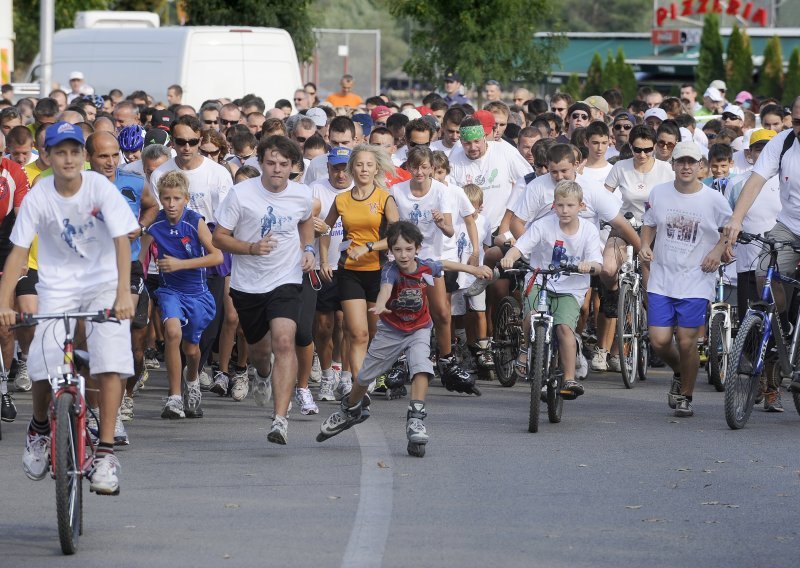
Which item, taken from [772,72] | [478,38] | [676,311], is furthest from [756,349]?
[772,72]

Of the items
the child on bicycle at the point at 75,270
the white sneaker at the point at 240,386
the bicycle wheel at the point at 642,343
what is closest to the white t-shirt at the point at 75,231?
the child on bicycle at the point at 75,270

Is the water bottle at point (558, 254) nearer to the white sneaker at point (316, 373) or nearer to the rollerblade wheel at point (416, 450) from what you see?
the rollerblade wheel at point (416, 450)

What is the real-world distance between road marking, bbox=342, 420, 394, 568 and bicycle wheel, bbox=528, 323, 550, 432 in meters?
1.00

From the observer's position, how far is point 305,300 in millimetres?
11891

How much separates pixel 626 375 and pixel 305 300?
10.5 feet

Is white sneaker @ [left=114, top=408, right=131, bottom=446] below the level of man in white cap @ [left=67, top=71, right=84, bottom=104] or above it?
below

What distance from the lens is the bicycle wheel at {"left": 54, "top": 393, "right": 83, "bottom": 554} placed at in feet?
24.8

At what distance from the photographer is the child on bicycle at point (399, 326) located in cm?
1061

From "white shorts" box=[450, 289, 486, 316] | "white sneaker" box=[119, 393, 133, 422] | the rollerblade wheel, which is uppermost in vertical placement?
"white shorts" box=[450, 289, 486, 316]

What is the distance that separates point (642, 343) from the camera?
1441 cm

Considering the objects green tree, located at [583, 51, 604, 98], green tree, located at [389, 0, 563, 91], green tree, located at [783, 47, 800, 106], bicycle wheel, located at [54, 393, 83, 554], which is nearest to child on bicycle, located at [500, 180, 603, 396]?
bicycle wheel, located at [54, 393, 83, 554]

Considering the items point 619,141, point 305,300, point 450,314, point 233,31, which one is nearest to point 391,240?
point 305,300

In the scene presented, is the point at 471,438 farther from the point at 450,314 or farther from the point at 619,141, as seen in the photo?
the point at 619,141

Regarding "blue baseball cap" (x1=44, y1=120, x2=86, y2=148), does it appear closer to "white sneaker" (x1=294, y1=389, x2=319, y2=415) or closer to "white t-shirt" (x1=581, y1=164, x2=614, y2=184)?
"white sneaker" (x1=294, y1=389, x2=319, y2=415)
